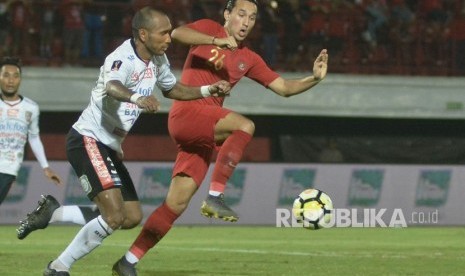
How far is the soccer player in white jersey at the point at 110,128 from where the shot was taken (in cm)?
854

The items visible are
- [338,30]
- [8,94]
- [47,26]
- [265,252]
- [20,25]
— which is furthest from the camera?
[338,30]

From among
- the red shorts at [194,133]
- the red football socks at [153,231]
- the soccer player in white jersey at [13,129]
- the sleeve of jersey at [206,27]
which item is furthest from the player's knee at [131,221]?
the soccer player in white jersey at [13,129]

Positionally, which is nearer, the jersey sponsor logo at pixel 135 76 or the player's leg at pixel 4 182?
the jersey sponsor logo at pixel 135 76

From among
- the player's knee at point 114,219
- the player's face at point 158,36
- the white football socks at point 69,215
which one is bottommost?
the white football socks at point 69,215

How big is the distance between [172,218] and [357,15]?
608 inches

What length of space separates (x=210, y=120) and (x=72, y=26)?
13.4 meters

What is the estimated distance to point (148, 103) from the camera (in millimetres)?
7910

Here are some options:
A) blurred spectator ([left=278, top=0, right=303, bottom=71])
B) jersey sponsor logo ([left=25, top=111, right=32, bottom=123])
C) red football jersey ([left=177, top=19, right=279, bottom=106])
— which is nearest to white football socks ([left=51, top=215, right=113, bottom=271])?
red football jersey ([left=177, top=19, right=279, bottom=106])

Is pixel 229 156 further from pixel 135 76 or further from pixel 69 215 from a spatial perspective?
pixel 69 215

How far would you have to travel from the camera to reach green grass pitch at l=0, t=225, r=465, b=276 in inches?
412

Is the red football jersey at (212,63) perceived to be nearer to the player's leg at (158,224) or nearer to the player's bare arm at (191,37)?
the player's bare arm at (191,37)

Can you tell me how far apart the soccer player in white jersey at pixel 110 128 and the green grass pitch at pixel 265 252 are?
4.46 feet

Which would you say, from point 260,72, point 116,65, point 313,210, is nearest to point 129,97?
point 116,65

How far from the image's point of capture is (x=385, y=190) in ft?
68.7
